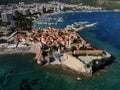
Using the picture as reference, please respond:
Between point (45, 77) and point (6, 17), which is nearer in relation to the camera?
point (45, 77)

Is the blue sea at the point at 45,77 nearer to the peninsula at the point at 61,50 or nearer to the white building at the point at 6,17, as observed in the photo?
the peninsula at the point at 61,50

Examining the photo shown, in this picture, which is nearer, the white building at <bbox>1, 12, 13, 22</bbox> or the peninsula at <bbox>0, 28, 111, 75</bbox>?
the peninsula at <bbox>0, 28, 111, 75</bbox>

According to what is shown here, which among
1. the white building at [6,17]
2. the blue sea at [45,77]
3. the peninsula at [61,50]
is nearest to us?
the blue sea at [45,77]

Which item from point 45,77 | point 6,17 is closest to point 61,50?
point 45,77

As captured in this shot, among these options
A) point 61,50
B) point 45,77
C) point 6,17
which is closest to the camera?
point 45,77

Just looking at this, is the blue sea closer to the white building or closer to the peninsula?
the peninsula

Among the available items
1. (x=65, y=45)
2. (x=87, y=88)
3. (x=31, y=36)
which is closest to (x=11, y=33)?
(x=31, y=36)

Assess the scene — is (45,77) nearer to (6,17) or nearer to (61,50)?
(61,50)

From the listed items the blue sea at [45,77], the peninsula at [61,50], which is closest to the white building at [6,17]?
the peninsula at [61,50]

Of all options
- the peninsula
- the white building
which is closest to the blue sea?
the peninsula

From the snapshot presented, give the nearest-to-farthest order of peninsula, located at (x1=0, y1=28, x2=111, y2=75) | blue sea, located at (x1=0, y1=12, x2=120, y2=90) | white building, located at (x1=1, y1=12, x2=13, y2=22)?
blue sea, located at (x1=0, y1=12, x2=120, y2=90)
peninsula, located at (x1=0, y1=28, x2=111, y2=75)
white building, located at (x1=1, y1=12, x2=13, y2=22)

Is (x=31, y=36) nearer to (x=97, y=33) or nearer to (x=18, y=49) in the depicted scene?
(x=18, y=49)

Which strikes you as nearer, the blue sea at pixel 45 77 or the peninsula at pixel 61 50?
the blue sea at pixel 45 77
